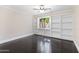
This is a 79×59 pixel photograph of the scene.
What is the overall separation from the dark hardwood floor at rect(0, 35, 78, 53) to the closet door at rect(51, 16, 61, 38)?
0.07m

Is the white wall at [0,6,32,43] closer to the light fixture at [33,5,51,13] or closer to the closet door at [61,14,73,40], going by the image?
the light fixture at [33,5,51,13]

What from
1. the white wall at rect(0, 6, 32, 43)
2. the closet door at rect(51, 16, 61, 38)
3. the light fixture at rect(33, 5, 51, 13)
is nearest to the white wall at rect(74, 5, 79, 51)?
the closet door at rect(51, 16, 61, 38)

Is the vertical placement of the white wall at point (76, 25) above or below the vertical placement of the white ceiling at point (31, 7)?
below

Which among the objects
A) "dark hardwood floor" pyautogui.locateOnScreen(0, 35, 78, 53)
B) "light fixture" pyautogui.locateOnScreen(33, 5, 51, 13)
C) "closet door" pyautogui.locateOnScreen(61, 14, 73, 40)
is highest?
"light fixture" pyautogui.locateOnScreen(33, 5, 51, 13)

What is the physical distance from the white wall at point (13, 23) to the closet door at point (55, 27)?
0.99ft

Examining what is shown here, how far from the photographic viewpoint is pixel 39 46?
129 cm

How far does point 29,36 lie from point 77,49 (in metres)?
0.65

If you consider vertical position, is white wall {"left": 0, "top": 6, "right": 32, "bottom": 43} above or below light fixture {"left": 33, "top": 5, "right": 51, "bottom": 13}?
below

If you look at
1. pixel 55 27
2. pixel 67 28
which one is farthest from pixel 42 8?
pixel 67 28

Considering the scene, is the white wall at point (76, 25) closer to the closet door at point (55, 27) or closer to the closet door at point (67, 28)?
the closet door at point (67, 28)

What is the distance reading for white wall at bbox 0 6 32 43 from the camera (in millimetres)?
1214

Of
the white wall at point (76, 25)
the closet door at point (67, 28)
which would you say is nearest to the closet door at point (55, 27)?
the closet door at point (67, 28)

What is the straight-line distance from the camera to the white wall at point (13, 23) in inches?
47.8
